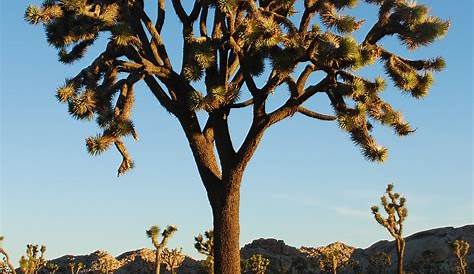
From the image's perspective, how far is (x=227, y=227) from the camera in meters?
9.42

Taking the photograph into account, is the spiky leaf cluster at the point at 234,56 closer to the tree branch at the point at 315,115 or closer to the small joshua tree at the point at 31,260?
the tree branch at the point at 315,115

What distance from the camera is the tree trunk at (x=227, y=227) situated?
30.7 ft

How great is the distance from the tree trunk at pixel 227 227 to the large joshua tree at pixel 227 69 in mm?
15

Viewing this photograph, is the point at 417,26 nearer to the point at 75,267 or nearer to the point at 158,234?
the point at 158,234

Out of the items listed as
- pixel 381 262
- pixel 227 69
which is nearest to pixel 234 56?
pixel 227 69

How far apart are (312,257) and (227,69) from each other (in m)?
57.4

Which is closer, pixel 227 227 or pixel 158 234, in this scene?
pixel 227 227

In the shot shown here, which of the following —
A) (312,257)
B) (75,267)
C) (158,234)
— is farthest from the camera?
(312,257)

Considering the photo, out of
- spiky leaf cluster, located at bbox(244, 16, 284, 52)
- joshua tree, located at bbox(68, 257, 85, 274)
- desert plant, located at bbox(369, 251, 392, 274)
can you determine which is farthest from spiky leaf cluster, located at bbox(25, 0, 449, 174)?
desert plant, located at bbox(369, 251, 392, 274)

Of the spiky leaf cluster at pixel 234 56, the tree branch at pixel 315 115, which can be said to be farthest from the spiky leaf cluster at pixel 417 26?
the tree branch at pixel 315 115

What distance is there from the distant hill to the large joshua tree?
4561 cm

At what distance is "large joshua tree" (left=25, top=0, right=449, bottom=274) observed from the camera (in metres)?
9.06

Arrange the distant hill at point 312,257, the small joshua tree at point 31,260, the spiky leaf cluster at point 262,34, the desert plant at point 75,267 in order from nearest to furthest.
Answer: the spiky leaf cluster at point 262,34 < the small joshua tree at point 31,260 < the desert plant at point 75,267 < the distant hill at point 312,257

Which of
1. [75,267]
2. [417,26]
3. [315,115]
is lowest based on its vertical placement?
[315,115]
